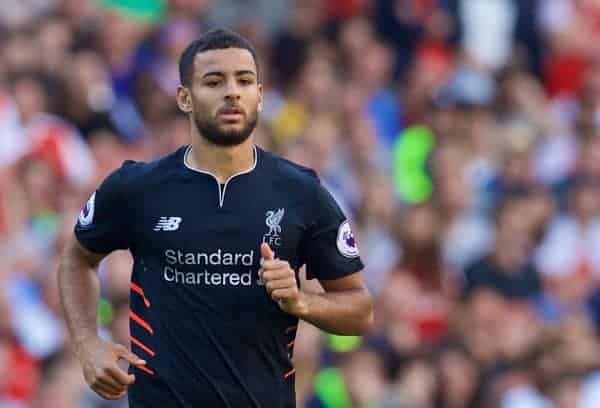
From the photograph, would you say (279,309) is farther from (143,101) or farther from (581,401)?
(143,101)

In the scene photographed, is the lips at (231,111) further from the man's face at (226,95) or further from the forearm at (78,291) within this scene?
the forearm at (78,291)

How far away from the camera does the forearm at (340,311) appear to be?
21.9 ft

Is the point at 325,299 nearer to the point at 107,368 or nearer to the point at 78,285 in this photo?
the point at 107,368

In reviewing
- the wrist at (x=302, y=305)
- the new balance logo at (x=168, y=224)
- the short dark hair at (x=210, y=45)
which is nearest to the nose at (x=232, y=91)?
the short dark hair at (x=210, y=45)

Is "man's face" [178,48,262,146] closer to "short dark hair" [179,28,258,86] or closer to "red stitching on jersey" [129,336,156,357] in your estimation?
"short dark hair" [179,28,258,86]

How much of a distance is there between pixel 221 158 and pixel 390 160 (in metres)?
7.85

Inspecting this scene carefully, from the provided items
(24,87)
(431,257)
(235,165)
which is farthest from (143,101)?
(235,165)

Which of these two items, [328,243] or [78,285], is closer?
[328,243]

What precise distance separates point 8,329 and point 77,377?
61 cm

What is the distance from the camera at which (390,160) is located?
1462 cm

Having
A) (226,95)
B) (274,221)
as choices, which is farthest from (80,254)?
(226,95)

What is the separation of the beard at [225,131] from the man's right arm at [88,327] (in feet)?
2.31

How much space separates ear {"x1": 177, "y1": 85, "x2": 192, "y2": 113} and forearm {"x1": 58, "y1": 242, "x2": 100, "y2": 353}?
2.41ft

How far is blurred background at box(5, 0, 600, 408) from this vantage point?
11.7m
